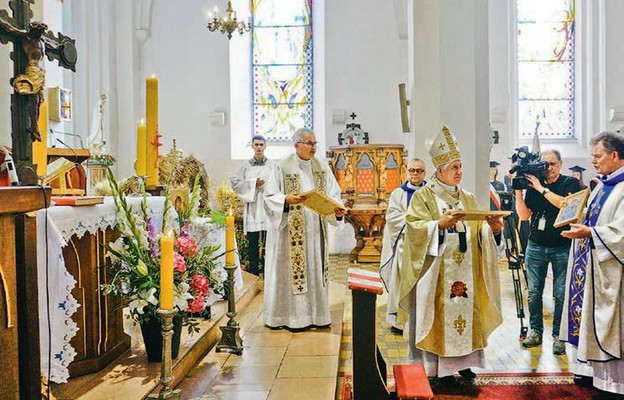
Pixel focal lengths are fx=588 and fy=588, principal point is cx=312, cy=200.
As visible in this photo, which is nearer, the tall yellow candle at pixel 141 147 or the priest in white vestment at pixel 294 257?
the tall yellow candle at pixel 141 147

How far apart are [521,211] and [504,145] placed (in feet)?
19.6

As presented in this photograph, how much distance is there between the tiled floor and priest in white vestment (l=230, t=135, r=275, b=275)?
1516mm

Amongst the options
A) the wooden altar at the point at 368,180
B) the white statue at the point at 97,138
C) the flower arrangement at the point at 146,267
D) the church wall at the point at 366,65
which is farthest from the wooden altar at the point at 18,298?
the church wall at the point at 366,65

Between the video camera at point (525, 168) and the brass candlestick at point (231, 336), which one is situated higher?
the video camera at point (525, 168)

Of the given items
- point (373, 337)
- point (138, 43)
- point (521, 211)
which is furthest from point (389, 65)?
point (373, 337)

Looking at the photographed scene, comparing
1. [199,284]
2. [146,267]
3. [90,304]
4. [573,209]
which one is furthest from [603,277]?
[90,304]

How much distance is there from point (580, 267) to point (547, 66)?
8590 millimetres

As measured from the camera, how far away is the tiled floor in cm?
349

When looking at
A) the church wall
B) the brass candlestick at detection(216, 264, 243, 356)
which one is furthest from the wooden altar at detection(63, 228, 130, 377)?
the church wall

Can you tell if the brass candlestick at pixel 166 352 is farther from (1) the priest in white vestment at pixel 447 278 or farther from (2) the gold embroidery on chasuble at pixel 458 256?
(2) the gold embroidery on chasuble at pixel 458 256

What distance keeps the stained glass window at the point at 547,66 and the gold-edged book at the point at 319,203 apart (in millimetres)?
7805

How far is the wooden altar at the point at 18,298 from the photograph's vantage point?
1.78m

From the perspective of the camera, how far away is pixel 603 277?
3.61 metres

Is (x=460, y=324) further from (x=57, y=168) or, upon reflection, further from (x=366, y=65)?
(x=366, y=65)
